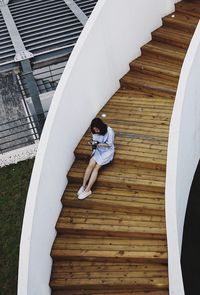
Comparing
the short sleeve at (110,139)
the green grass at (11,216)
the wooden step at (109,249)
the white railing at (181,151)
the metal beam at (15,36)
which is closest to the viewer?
the white railing at (181,151)

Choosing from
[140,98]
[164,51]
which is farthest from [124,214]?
[164,51]

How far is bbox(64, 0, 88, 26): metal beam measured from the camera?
983cm

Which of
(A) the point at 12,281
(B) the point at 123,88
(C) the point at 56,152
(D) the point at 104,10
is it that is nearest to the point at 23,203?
(A) the point at 12,281

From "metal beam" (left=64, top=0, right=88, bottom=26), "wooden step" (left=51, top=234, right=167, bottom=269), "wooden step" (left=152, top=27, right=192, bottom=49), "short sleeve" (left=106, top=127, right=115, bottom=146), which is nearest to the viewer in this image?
"wooden step" (left=51, top=234, right=167, bottom=269)

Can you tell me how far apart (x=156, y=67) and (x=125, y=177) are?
2540 millimetres

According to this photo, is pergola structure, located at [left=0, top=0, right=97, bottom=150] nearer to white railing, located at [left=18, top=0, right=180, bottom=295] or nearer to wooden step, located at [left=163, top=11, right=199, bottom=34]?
white railing, located at [left=18, top=0, right=180, bottom=295]

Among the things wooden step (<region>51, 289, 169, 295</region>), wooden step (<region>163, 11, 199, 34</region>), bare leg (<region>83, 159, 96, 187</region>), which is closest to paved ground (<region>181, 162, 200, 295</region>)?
wooden step (<region>51, 289, 169, 295</region>)

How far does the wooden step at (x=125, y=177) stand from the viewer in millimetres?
6789

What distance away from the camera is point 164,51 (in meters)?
8.50

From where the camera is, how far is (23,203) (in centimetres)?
862

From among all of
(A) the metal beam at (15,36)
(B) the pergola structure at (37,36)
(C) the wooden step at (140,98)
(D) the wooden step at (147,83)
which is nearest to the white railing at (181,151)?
(C) the wooden step at (140,98)

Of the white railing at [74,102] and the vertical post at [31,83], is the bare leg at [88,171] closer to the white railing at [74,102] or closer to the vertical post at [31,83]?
the white railing at [74,102]

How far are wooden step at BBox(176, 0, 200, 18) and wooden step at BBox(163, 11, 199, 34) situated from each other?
69 mm

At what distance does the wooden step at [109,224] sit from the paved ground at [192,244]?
1120 mm
